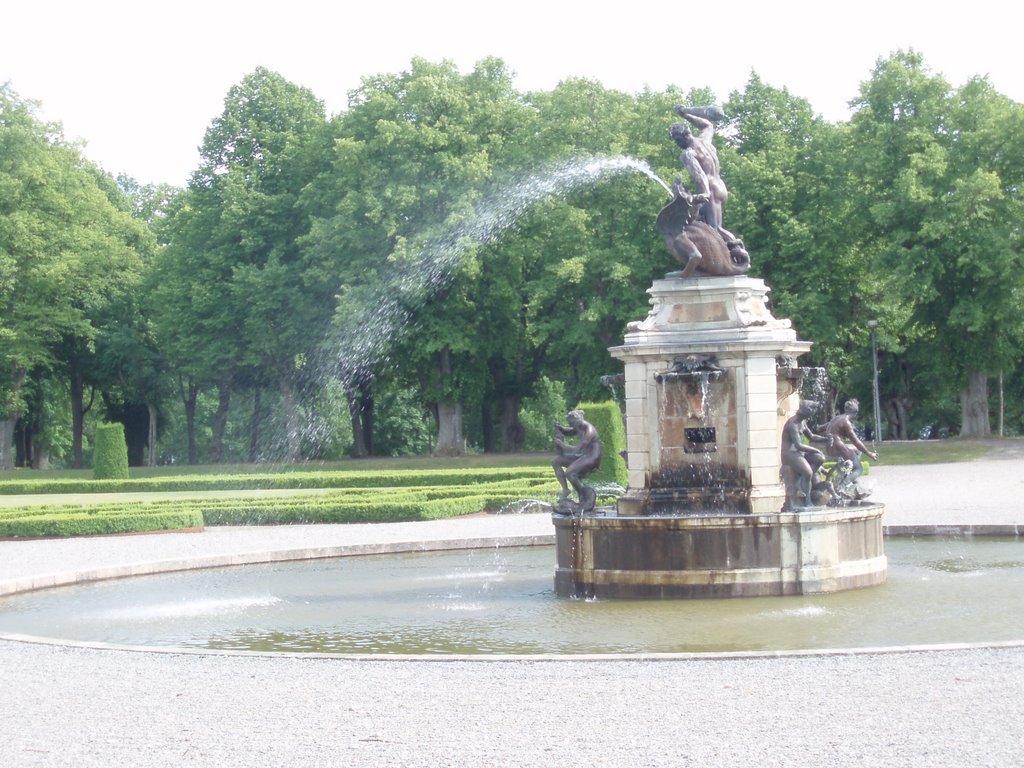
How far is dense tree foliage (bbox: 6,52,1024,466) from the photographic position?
166 ft

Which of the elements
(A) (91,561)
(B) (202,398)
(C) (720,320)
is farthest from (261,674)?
(B) (202,398)

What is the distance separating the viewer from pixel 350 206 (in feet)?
173

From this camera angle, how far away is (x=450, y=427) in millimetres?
58438

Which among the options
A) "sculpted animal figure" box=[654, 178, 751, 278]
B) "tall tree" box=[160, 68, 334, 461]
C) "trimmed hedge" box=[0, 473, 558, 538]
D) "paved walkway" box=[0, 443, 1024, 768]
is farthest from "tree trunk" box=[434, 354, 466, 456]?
"paved walkway" box=[0, 443, 1024, 768]

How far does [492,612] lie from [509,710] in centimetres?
650

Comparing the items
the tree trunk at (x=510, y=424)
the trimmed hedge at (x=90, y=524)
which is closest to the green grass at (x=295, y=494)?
the trimmed hedge at (x=90, y=524)

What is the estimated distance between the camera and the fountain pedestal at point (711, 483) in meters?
17.1

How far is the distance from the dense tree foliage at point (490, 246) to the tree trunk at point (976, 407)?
9 centimetres

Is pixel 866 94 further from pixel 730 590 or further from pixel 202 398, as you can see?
pixel 202 398

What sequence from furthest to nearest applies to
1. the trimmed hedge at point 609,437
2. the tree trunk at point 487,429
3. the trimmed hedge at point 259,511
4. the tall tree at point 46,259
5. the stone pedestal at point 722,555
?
the tree trunk at point 487,429 → the tall tree at point 46,259 → the trimmed hedge at point 609,437 → the trimmed hedge at point 259,511 → the stone pedestal at point 722,555

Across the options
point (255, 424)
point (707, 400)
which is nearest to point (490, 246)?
point (255, 424)

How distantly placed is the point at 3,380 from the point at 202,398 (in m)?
27.9

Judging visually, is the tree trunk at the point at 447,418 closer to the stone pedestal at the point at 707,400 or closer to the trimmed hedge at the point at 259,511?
the trimmed hedge at the point at 259,511

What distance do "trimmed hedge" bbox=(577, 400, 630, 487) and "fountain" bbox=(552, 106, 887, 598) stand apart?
18.5 meters
